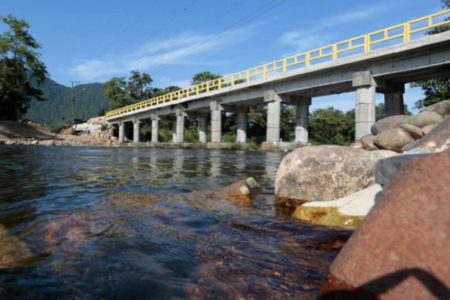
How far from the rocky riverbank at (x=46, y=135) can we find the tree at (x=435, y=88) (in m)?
42.9

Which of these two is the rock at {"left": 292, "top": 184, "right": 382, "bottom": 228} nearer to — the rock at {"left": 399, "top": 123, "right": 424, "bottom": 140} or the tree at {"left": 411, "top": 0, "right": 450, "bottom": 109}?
the rock at {"left": 399, "top": 123, "right": 424, "bottom": 140}

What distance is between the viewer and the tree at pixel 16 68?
58.8 metres

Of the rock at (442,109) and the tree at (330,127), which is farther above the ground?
the tree at (330,127)

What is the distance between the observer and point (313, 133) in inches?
2734

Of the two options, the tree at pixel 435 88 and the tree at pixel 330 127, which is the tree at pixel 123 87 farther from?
the tree at pixel 435 88

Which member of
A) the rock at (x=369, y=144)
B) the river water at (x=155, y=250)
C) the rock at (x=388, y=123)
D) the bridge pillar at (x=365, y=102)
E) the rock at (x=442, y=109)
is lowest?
the river water at (x=155, y=250)

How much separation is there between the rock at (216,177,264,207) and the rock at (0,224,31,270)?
380 cm

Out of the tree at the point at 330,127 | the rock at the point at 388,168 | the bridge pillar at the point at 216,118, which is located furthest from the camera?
the tree at the point at 330,127

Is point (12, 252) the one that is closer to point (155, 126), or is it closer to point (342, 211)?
point (342, 211)

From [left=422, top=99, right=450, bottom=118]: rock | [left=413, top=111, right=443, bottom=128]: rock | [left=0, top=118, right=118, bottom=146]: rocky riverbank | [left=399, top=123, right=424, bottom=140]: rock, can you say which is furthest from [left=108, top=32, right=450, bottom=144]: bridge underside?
[left=0, top=118, right=118, bottom=146]: rocky riverbank

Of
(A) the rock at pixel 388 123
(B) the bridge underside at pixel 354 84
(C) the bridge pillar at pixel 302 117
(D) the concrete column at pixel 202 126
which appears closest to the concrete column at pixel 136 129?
(D) the concrete column at pixel 202 126

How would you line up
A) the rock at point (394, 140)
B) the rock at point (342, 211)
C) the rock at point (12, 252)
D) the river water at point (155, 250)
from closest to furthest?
the river water at point (155, 250) → the rock at point (12, 252) → the rock at point (342, 211) → the rock at point (394, 140)

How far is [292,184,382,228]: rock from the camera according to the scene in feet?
16.1

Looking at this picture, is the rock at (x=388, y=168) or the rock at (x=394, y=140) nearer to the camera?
the rock at (x=388, y=168)
